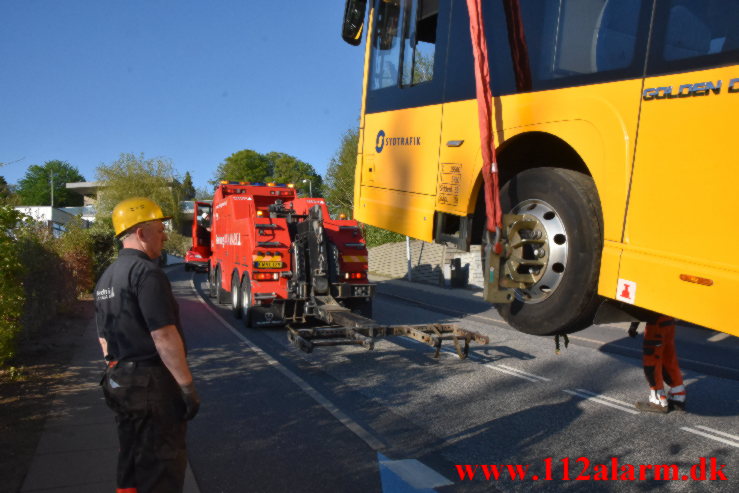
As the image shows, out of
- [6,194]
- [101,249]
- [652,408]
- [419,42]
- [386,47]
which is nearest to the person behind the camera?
[419,42]

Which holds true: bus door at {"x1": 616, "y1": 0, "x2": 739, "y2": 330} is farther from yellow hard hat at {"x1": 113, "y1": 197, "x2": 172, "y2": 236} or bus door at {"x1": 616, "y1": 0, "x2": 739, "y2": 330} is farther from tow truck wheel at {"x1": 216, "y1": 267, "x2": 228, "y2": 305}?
tow truck wheel at {"x1": 216, "y1": 267, "x2": 228, "y2": 305}

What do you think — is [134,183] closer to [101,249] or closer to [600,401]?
[101,249]

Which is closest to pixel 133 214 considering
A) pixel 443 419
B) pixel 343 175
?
pixel 443 419

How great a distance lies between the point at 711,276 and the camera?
195 centimetres

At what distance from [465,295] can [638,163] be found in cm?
1758

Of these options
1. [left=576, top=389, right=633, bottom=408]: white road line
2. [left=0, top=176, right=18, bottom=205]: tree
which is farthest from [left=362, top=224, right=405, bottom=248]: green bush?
[left=0, top=176, right=18, bottom=205]: tree

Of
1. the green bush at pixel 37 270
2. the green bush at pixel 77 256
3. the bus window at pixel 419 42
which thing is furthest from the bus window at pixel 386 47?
the green bush at pixel 77 256

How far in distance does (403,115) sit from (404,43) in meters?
0.53

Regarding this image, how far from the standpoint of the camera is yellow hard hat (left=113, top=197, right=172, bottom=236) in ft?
11.2

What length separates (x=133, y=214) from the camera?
3.44 metres

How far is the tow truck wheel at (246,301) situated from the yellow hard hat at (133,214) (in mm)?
8313

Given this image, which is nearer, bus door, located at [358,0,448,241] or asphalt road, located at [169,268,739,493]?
bus door, located at [358,0,448,241]

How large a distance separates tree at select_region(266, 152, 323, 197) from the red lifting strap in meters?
64.9

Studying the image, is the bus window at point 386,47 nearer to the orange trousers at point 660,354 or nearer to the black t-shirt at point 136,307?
the black t-shirt at point 136,307
